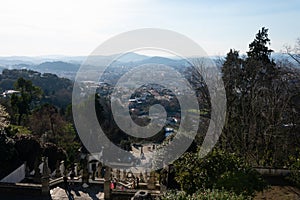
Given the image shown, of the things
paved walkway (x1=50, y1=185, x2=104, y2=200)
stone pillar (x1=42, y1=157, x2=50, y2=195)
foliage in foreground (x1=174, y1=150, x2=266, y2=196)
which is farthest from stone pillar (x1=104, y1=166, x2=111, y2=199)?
foliage in foreground (x1=174, y1=150, x2=266, y2=196)

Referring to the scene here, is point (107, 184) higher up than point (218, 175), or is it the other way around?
point (218, 175)

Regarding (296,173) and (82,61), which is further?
(82,61)

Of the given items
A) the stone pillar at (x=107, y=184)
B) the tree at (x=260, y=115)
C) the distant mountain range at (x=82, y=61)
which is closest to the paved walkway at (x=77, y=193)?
the stone pillar at (x=107, y=184)

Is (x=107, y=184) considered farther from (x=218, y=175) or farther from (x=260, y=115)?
(x=260, y=115)

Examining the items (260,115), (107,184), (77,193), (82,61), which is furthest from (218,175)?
(82,61)

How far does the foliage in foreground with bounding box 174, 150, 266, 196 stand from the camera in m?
7.52

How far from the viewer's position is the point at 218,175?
7.90 m

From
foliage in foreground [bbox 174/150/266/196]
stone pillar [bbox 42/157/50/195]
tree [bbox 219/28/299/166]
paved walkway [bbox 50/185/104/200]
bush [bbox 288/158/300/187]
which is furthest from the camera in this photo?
tree [bbox 219/28/299/166]

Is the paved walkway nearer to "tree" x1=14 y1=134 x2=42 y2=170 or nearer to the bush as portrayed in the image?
"tree" x1=14 y1=134 x2=42 y2=170

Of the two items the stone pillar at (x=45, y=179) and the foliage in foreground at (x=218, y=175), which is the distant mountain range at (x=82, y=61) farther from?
the foliage in foreground at (x=218, y=175)

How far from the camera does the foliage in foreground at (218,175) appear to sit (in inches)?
296

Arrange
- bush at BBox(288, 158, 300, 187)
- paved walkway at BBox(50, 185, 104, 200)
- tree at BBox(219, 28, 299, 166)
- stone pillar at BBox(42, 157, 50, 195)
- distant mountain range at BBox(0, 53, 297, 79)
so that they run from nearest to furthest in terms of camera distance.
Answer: bush at BBox(288, 158, 300, 187)
stone pillar at BBox(42, 157, 50, 195)
paved walkway at BBox(50, 185, 104, 200)
tree at BBox(219, 28, 299, 166)
distant mountain range at BBox(0, 53, 297, 79)

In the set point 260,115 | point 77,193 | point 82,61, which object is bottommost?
point 77,193

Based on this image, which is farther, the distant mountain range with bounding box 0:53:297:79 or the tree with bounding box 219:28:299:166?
the distant mountain range with bounding box 0:53:297:79
